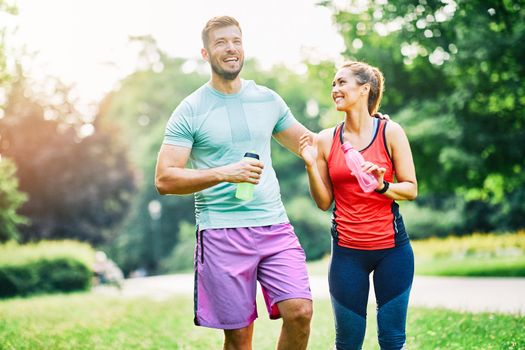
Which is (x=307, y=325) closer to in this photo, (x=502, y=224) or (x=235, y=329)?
(x=235, y=329)

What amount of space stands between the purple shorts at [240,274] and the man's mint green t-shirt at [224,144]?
0.31ft

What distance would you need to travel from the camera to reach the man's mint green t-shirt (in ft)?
13.8

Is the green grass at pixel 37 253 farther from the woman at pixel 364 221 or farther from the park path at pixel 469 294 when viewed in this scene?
the woman at pixel 364 221

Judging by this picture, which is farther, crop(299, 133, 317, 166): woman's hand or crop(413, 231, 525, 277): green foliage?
crop(413, 231, 525, 277): green foliage

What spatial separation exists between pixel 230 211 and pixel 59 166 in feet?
99.9

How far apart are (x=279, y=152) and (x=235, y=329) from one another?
38972mm

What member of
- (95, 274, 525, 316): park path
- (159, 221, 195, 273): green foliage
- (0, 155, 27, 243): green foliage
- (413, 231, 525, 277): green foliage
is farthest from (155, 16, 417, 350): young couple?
(159, 221, 195, 273): green foliage

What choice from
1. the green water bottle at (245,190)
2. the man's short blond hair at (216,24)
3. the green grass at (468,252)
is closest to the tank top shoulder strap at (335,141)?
the green water bottle at (245,190)

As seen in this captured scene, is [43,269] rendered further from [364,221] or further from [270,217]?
[364,221]

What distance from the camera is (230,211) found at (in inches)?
167

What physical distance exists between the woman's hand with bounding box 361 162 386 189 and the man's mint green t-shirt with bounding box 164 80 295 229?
0.65m

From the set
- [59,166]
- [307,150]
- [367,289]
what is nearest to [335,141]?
[307,150]

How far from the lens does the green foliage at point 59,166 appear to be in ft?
104

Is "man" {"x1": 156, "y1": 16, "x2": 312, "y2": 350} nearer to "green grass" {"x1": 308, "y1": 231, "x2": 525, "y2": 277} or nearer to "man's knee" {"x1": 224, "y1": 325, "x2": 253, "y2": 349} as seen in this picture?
"man's knee" {"x1": 224, "y1": 325, "x2": 253, "y2": 349}
